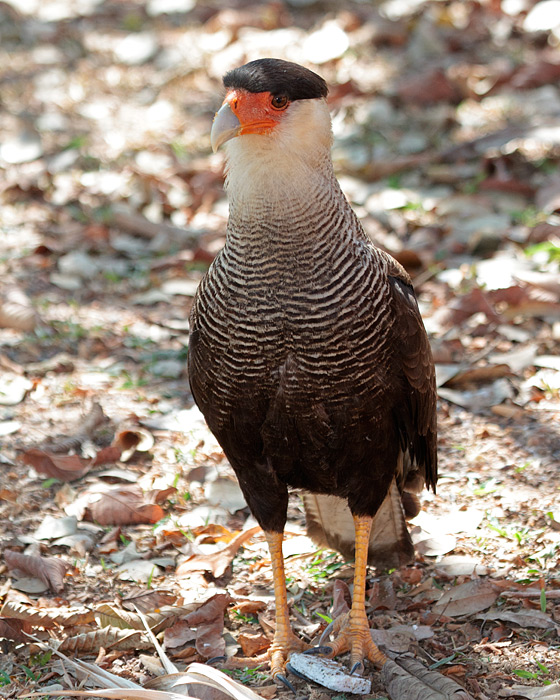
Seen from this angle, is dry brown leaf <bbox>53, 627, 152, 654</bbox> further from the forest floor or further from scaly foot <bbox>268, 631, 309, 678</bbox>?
scaly foot <bbox>268, 631, 309, 678</bbox>

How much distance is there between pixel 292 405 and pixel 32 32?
8.18 m

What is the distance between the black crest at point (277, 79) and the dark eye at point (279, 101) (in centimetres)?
1

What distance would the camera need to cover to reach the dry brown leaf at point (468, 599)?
148 inches

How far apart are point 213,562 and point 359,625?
775 millimetres

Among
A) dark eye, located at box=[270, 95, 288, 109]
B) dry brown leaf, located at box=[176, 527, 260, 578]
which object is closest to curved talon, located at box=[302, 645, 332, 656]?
dry brown leaf, located at box=[176, 527, 260, 578]

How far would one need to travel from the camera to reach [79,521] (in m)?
4.44

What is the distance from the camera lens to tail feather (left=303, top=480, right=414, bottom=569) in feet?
→ 13.2

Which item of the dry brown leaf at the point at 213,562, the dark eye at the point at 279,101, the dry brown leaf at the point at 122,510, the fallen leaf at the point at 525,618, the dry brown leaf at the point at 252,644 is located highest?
the dark eye at the point at 279,101

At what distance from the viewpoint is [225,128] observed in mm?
3326

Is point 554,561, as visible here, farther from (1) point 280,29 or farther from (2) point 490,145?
(1) point 280,29

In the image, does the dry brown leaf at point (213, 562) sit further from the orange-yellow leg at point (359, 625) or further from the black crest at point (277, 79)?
the black crest at point (277, 79)

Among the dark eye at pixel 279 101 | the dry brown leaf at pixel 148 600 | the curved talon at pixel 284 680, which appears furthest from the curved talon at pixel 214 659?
the dark eye at pixel 279 101

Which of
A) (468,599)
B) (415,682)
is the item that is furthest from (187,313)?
(415,682)

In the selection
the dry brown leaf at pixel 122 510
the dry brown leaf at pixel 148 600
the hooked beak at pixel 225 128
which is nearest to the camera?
the hooked beak at pixel 225 128
